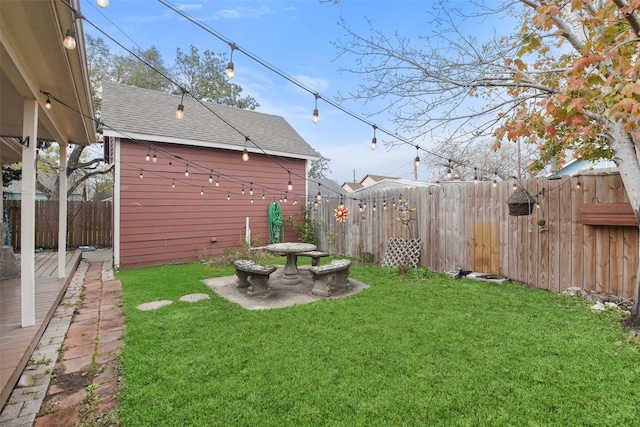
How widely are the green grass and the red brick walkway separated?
12 centimetres

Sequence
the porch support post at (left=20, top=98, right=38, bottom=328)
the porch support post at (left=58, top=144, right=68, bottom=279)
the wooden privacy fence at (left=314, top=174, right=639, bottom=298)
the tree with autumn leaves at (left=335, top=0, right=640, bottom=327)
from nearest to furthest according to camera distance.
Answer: the porch support post at (left=20, top=98, right=38, bottom=328)
the tree with autumn leaves at (left=335, top=0, right=640, bottom=327)
the wooden privacy fence at (left=314, top=174, right=639, bottom=298)
the porch support post at (left=58, top=144, right=68, bottom=279)

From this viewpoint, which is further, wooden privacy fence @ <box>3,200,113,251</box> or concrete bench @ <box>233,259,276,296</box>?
wooden privacy fence @ <box>3,200,113,251</box>

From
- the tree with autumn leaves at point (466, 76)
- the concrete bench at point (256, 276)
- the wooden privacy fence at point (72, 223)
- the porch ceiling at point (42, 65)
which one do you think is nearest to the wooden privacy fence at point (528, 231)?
the tree with autumn leaves at point (466, 76)

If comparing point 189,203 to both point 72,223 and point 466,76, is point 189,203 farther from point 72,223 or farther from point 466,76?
point 466,76

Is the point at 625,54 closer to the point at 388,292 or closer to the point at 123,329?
the point at 388,292

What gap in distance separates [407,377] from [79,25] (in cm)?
377

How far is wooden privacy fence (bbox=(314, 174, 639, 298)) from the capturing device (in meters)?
3.86

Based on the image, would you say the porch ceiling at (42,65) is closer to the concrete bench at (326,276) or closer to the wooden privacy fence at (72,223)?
the concrete bench at (326,276)

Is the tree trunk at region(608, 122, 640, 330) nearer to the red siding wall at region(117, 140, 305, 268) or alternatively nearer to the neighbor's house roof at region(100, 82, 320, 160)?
the neighbor's house roof at region(100, 82, 320, 160)

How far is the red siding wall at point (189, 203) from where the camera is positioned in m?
6.93

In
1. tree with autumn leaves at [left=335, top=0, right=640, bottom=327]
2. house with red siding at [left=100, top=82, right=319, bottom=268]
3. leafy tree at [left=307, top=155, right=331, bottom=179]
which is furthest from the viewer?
leafy tree at [left=307, top=155, right=331, bottom=179]

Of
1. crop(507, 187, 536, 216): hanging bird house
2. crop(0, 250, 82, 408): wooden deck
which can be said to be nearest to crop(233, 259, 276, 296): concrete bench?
crop(0, 250, 82, 408): wooden deck

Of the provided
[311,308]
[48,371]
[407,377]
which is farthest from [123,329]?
[407,377]

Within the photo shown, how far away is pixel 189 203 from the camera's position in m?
7.75
